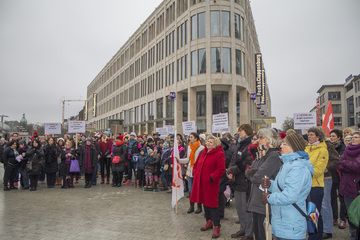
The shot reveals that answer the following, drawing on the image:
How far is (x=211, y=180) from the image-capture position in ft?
16.8

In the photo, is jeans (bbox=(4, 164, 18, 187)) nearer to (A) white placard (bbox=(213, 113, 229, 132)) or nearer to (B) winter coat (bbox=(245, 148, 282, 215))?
(A) white placard (bbox=(213, 113, 229, 132))

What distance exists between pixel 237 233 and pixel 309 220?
2411 mm

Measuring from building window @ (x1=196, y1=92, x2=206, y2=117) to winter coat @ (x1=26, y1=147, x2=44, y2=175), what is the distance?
23474mm

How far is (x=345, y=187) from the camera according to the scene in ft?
16.9

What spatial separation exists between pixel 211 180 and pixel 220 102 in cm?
2814

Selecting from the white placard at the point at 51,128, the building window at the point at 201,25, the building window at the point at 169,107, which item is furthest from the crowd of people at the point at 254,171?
the building window at the point at 169,107

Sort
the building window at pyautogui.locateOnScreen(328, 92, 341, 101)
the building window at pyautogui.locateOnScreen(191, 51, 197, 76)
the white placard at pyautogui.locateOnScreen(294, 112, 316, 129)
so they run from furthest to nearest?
the building window at pyautogui.locateOnScreen(328, 92, 341, 101), the building window at pyautogui.locateOnScreen(191, 51, 197, 76), the white placard at pyautogui.locateOnScreen(294, 112, 316, 129)

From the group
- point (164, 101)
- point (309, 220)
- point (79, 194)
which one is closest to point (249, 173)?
point (309, 220)

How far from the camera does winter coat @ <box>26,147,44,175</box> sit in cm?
1021

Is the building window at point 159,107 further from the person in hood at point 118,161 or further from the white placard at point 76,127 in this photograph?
the person in hood at point 118,161

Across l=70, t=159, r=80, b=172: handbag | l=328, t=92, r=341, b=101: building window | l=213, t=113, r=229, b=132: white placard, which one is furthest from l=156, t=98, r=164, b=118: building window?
l=328, t=92, r=341, b=101: building window

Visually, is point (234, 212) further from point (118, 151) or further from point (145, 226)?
point (118, 151)

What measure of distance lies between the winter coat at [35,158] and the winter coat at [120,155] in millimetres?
2910

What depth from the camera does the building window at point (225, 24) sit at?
96.5 feet
